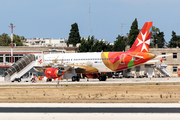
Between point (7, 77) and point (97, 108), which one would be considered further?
point (7, 77)

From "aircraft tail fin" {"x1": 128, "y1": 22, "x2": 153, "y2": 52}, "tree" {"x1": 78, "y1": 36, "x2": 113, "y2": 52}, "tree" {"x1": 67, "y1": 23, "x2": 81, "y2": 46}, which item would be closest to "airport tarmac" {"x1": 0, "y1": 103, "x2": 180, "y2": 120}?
"aircraft tail fin" {"x1": 128, "y1": 22, "x2": 153, "y2": 52}

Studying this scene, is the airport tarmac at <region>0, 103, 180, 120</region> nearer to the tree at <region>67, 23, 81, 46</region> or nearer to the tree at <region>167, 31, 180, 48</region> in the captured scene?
the tree at <region>167, 31, 180, 48</region>

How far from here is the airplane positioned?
5109 centimetres

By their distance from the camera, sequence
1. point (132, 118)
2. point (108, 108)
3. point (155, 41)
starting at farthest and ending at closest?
1. point (155, 41)
2. point (108, 108)
3. point (132, 118)

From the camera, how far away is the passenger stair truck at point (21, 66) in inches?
2283

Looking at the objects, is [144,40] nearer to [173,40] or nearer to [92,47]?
[92,47]

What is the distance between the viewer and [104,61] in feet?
171

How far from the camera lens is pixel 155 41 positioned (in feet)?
424

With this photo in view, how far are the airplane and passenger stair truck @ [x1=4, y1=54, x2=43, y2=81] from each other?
20.2 ft

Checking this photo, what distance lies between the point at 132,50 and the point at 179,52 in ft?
98.2

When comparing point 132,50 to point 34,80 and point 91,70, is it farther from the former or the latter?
point 34,80

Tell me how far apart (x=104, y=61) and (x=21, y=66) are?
1744 cm

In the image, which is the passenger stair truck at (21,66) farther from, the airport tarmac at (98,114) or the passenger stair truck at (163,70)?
the airport tarmac at (98,114)

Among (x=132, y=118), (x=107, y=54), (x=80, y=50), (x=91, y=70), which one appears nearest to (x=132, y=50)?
(x=107, y=54)
